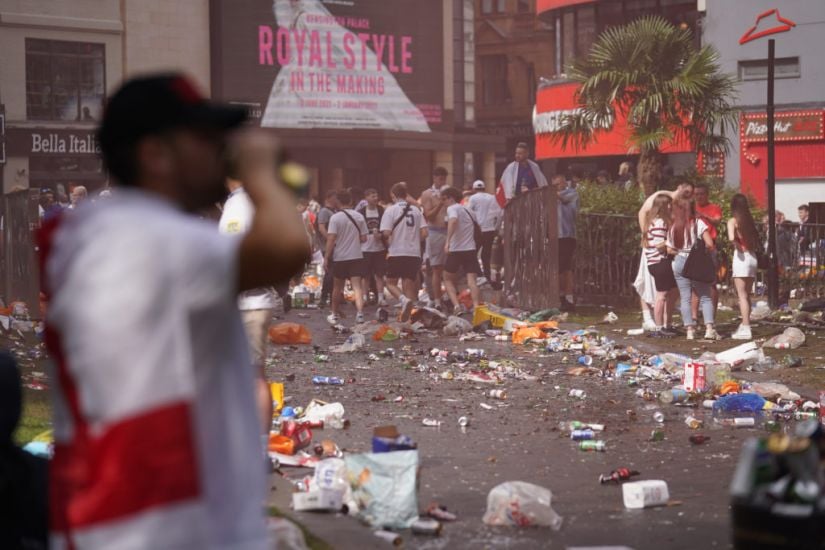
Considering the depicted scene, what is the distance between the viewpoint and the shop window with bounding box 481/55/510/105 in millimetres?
61094

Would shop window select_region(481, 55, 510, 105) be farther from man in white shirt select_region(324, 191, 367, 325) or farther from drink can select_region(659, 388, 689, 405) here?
drink can select_region(659, 388, 689, 405)

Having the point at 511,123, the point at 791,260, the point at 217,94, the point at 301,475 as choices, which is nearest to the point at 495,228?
the point at 791,260

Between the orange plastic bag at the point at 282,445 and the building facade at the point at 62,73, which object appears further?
the building facade at the point at 62,73

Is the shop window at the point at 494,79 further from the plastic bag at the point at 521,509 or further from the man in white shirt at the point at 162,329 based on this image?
the man in white shirt at the point at 162,329

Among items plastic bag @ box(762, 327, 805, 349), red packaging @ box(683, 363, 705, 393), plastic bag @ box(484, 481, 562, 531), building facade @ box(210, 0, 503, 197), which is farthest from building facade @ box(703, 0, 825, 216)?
plastic bag @ box(484, 481, 562, 531)

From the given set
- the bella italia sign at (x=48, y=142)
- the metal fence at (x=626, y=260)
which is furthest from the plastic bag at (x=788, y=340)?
the bella italia sign at (x=48, y=142)

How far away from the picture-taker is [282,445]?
27.2 feet

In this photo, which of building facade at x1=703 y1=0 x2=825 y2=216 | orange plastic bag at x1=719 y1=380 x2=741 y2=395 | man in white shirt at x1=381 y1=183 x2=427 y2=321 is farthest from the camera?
building facade at x1=703 y1=0 x2=825 y2=216

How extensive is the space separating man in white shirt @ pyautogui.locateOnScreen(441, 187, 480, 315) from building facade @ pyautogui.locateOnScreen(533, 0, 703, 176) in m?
18.7

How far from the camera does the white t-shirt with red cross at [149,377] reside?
2.57 meters

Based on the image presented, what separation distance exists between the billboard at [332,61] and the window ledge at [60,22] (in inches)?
169

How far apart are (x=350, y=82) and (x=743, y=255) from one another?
31.5m

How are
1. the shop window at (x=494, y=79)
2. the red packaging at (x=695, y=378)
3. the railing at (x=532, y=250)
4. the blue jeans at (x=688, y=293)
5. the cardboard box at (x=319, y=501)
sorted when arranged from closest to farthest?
the cardboard box at (x=319, y=501), the red packaging at (x=695, y=378), the blue jeans at (x=688, y=293), the railing at (x=532, y=250), the shop window at (x=494, y=79)

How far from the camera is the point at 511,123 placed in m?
60.3
